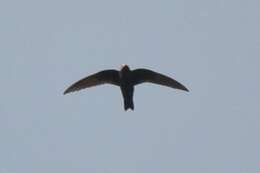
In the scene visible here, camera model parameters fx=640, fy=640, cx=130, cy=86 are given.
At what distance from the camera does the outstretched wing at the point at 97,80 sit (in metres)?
18.0

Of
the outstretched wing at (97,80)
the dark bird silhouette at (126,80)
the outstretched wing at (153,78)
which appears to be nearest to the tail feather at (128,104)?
the dark bird silhouette at (126,80)

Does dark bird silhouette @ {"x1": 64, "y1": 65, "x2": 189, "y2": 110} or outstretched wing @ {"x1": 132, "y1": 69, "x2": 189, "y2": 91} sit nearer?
dark bird silhouette @ {"x1": 64, "y1": 65, "x2": 189, "y2": 110}

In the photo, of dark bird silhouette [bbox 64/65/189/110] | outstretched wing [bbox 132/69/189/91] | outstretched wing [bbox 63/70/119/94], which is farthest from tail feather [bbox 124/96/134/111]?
outstretched wing [bbox 63/70/119/94]

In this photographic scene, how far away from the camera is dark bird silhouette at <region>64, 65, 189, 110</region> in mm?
17469

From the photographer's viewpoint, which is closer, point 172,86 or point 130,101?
point 130,101

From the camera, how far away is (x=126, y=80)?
17.6 metres

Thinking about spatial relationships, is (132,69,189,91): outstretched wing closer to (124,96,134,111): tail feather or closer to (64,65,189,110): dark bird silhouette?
(64,65,189,110): dark bird silhouette

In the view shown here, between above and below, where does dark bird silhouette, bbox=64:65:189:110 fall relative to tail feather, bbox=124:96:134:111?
above

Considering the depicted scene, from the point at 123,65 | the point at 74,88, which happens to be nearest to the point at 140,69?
the point at 123,65

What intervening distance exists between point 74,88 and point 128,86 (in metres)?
1.67

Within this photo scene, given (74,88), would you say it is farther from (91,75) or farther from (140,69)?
(140,69)

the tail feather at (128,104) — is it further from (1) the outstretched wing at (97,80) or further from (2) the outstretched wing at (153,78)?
(1) the outstretched wing at (97,80)

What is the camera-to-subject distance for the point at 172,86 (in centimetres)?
1839

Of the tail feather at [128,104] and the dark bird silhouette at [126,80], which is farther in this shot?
the dark bird silhouette at [126,80]
